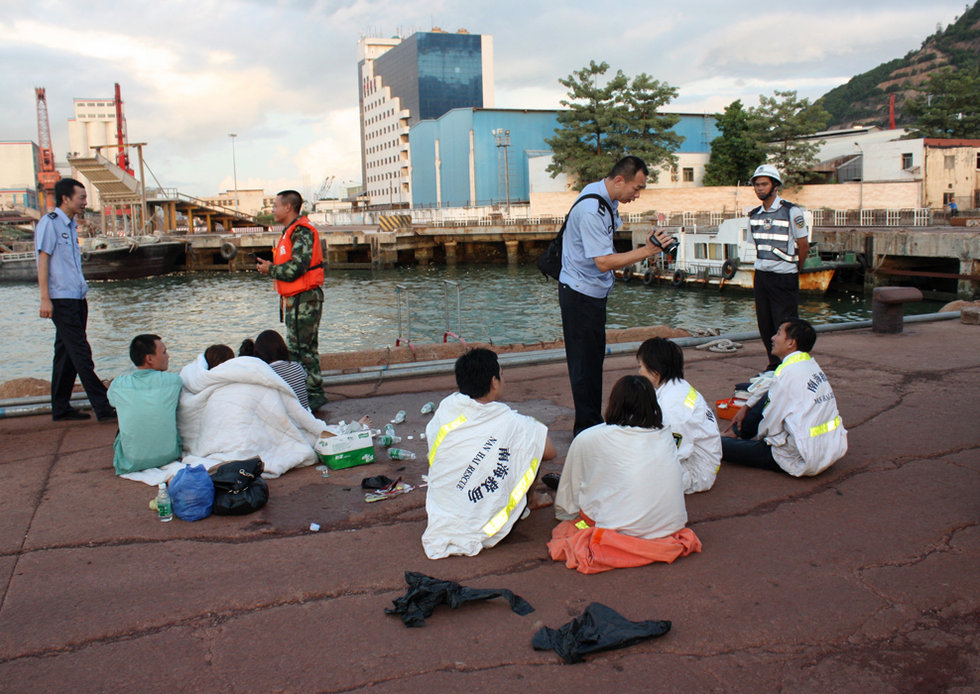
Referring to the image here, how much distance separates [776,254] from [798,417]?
2.56m

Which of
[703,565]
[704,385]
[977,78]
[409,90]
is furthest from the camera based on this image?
[409,90]

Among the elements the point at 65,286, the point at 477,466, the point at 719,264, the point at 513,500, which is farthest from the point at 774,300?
the point at 719,264

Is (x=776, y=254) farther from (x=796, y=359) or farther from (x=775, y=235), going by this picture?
(x=796, y=359)

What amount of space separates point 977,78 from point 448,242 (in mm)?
38502

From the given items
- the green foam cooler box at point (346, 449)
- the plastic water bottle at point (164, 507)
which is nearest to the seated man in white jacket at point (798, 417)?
the green foam cooler box at point (346, 449)

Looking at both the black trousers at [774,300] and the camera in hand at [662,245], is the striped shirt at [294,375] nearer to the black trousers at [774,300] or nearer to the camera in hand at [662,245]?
the camera in hand at [662,245]

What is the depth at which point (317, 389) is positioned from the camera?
6.34m

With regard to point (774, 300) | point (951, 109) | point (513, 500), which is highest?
point (951, 109)

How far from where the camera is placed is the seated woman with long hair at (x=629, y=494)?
3416 mm

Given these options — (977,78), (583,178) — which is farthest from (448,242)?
(977,78)

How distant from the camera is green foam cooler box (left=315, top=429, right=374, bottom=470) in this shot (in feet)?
16.1

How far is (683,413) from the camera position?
13.4 ft

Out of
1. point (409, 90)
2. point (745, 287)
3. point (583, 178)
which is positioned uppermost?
point (409, 90)

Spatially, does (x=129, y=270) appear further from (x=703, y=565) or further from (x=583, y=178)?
(x=703, y=565)
